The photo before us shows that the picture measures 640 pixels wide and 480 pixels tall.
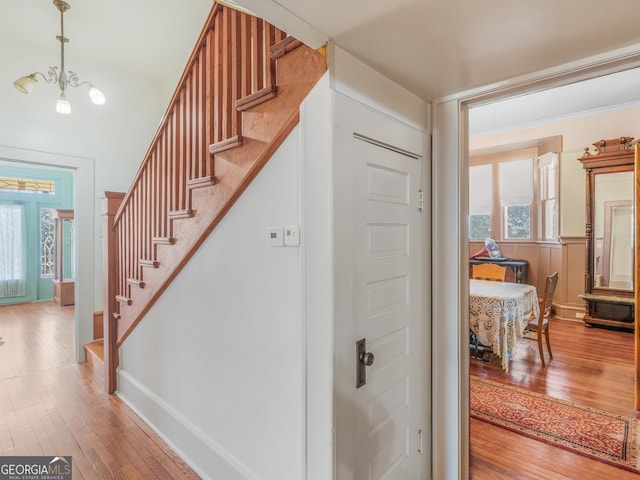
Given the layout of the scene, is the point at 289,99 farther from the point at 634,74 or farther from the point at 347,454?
the point at 634,74

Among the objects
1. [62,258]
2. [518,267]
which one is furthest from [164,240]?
[62,258]

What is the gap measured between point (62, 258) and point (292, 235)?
7685mm

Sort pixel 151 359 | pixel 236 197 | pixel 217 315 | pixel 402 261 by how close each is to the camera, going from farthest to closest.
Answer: pixel 151 359 < pixel 217 315 < pixel 236 197 < pixel 402 261

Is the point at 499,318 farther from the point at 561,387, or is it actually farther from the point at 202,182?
the point at 202,182

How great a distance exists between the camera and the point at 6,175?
6574mm

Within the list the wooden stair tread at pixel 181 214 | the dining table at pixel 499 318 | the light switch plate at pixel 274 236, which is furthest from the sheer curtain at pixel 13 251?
the dining table at pixel 499 318

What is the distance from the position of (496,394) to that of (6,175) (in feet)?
29.4

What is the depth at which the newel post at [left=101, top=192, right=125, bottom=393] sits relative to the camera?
9.56 feet

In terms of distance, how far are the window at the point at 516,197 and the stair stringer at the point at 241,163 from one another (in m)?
5.73

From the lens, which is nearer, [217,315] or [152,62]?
[217,315]

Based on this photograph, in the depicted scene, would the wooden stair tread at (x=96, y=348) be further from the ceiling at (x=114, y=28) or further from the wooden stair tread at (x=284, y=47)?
the wooden stair tread at (x=284, y=47)

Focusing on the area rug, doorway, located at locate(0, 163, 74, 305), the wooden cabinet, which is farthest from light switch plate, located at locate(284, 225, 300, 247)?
doorway, located at locate(0, 163, 74, 305)

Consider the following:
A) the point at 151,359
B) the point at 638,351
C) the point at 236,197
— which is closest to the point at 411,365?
the point at 236,197

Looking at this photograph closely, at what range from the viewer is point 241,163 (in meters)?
1.61
